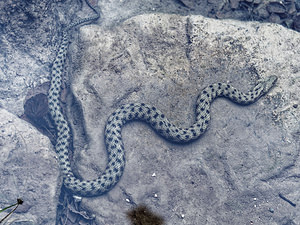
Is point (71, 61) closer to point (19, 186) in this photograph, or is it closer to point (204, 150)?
point (19, 186)

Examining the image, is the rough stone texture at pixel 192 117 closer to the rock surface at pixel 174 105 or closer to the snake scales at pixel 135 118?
the rock surface at pixel 174 105

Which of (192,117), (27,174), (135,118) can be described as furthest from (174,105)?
(27,174)

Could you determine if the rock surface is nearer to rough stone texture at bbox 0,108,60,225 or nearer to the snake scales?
rough stone texture at bbox 0,108,60,225

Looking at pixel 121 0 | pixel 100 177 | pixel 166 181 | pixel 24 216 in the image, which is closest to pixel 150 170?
pixel 166 181

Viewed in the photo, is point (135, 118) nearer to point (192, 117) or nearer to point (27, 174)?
point (192, 117)

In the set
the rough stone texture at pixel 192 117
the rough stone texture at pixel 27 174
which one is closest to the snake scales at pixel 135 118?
the rough stone texture at pixel 192 117

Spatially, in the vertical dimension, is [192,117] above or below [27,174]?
above
